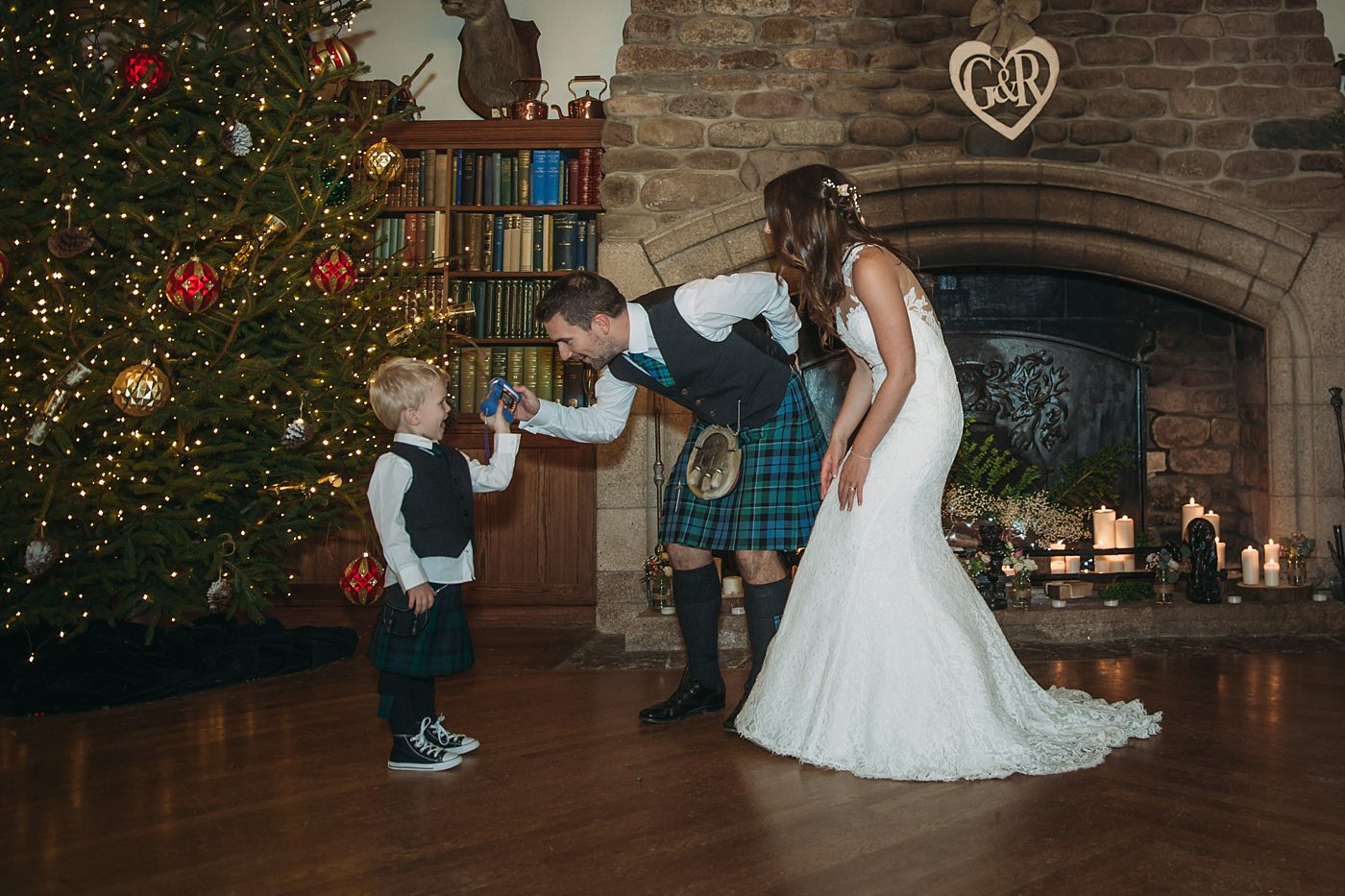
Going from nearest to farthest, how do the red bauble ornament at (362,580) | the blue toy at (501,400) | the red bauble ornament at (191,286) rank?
the blue toy at (501,400) < the red bauble ornament at (191,286) < the red bauble ornament at (362,580)

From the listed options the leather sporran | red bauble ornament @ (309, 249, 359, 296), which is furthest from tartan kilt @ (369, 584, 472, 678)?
red bauble ornament @ (309, 249, 359, 296)

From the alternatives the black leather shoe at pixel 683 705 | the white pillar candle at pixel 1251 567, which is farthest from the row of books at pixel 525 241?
the white pillar candle at pixel 1251 567

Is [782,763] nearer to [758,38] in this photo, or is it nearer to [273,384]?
[273,384]

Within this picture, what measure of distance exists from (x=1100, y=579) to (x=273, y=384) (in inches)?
130

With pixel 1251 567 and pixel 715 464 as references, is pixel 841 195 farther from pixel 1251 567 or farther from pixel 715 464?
pixel 1251 567

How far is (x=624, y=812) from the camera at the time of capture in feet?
7.47

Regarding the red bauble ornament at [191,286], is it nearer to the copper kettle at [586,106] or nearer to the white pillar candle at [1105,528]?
the copper kettle at [586,106]

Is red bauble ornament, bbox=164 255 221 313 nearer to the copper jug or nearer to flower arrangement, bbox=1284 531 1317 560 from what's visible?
the copper jug

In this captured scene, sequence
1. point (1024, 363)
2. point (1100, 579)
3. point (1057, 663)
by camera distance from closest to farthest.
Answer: point (1057, 663)
point (1100, 579)
point (1024, 363)

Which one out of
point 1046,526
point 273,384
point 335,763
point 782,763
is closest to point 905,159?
point 1046,526

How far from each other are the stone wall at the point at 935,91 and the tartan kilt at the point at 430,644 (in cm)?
250

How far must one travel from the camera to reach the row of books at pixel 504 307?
5.09 m

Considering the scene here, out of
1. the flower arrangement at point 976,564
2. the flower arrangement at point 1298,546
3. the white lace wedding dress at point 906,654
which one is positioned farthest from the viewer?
the flower arrangement at point 1298,546

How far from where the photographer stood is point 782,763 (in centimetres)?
261
